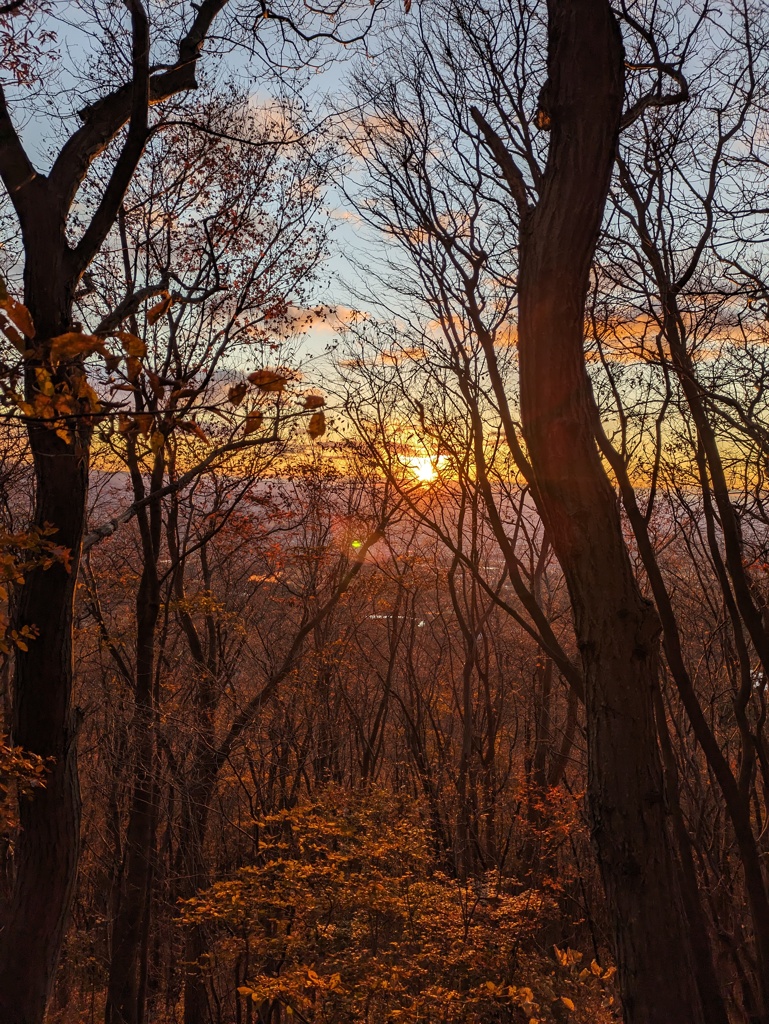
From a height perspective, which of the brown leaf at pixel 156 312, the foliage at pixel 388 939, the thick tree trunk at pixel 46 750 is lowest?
the foliage at pixel 388 939

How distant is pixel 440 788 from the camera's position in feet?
49.9

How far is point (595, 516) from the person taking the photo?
3.19m

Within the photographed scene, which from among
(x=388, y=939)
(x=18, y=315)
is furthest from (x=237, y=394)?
(x=388, y=939)

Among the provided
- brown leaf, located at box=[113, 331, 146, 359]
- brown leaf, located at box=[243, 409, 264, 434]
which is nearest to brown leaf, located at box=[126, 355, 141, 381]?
brown leaf, located at box=[113, 331, 146, 359]

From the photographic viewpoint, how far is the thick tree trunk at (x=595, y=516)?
2.96 metres

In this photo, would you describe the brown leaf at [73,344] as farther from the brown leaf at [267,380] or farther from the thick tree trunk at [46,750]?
the thick tree trunk at [46,750]

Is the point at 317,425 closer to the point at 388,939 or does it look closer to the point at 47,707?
the point at 47,707

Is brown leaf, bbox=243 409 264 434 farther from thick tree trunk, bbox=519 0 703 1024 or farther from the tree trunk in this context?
the tree trunk

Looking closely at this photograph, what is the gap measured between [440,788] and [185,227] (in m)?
11.2

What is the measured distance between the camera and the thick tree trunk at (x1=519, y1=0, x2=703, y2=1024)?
2961mm

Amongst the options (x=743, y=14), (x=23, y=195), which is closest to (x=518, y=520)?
(x=743, y=14)

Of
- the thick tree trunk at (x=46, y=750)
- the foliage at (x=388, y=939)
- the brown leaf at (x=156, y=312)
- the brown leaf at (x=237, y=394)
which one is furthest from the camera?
the foliage at (x=388, y=939)

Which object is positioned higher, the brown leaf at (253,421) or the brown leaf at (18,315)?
the brown leaf at (18,315)

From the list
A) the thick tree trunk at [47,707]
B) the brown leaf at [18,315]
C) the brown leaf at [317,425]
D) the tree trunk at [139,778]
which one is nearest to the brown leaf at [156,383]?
the brown leaf at [18,315]
